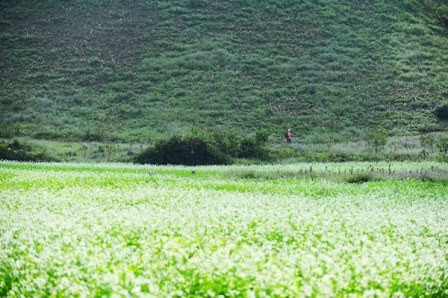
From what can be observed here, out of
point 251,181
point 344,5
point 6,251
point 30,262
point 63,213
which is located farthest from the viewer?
point 344,5

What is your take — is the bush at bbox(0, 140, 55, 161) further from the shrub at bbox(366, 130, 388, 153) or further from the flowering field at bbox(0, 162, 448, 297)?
the shrub at bbox(366, 130, 388, 153)

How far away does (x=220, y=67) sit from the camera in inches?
2665

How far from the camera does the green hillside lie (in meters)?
56.8

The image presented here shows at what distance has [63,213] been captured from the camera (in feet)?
46.4

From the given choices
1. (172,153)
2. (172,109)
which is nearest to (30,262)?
(172,153)

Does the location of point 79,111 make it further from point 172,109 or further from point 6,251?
point 6,251

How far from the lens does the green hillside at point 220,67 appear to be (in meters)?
56.8

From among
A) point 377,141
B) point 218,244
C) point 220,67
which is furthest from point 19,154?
point 218,244

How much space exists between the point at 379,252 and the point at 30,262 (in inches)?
208

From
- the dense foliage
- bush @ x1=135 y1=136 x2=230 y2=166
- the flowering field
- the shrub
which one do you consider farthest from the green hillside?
the flowering field

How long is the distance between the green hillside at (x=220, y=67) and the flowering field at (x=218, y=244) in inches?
1383

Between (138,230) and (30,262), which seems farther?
(138,230)

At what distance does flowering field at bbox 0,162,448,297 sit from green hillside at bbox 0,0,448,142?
35.1 m

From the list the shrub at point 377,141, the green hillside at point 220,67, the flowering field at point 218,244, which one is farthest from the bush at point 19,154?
the shrub at point 377,141
